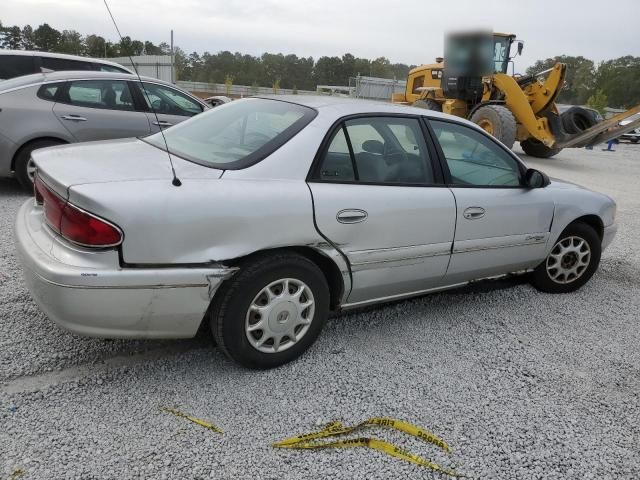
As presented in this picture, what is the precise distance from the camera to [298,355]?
2.92 metres

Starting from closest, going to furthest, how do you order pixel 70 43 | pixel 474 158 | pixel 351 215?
pixel 351 215 → pixel 474 158 → pixel 70 43

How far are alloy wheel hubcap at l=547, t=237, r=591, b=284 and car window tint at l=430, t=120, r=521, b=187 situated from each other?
0.82 meters

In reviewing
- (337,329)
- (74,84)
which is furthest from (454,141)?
(74,84)

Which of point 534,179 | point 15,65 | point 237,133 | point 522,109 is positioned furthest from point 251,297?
point 522,109

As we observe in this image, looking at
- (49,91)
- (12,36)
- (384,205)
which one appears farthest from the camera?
(12,36)

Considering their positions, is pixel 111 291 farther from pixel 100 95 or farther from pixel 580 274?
pixel 100 95

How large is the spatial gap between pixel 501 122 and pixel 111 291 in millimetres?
11941

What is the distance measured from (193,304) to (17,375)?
103 centimetres

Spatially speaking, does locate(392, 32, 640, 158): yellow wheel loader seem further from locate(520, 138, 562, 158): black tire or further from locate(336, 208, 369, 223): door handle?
locate(336, 208, 369, 223): door handle

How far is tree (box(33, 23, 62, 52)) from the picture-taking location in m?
55.0

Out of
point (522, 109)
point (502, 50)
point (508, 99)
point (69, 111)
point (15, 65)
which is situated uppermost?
point (502, 50)

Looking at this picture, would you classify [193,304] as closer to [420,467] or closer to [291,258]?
[291,258]

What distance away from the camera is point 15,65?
780 centimetres

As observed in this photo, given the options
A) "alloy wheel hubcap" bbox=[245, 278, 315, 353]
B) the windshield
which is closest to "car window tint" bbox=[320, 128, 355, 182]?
"alloy wheel hubcap" bbox=[245, 278, 315, 353]
